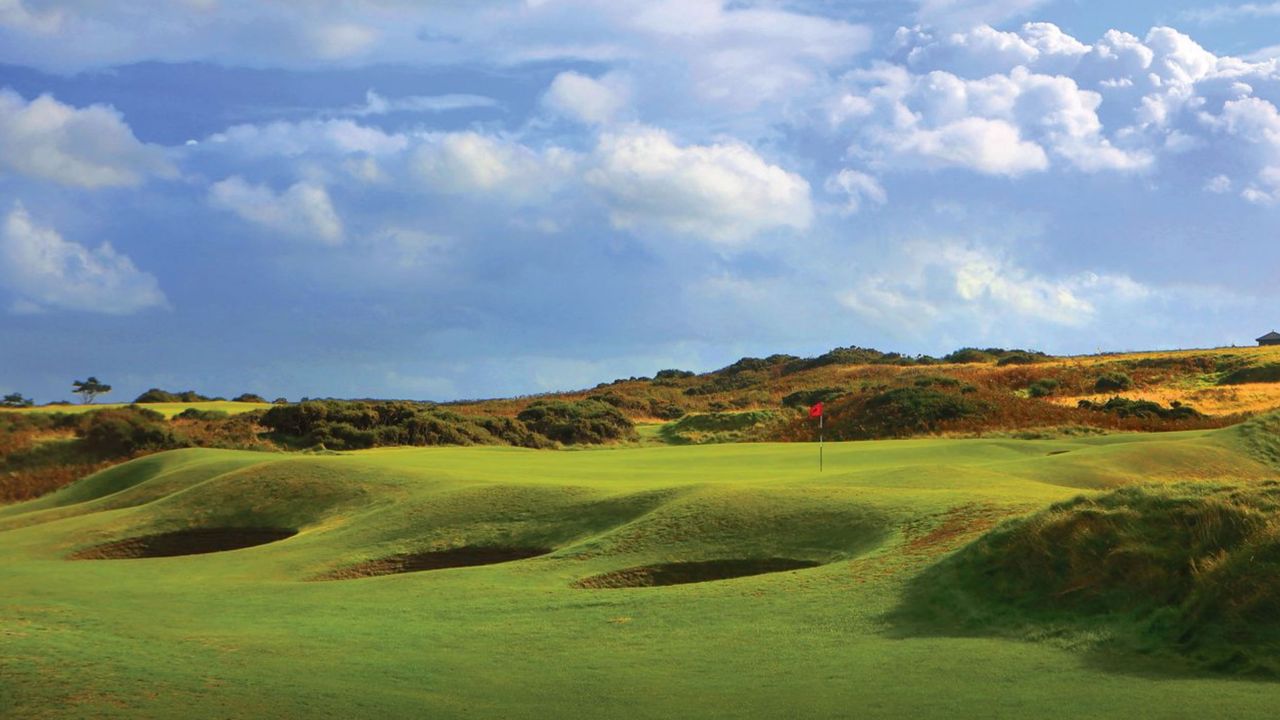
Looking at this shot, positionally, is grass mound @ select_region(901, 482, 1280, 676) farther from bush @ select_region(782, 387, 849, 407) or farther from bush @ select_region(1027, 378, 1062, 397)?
bush @ select_region(782, 387, 849, 407)

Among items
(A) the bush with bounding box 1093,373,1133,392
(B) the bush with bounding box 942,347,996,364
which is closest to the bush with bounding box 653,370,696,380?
(B) the bush with bounding box 942,347,996,364

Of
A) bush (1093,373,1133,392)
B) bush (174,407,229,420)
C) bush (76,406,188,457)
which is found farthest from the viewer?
bush (1093,373,1133,392)

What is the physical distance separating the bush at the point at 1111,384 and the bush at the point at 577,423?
28074mm

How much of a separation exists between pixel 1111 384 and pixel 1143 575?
58375 millimetres

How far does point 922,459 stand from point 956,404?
18.0 meters

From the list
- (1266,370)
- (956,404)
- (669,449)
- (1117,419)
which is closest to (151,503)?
(669,449)

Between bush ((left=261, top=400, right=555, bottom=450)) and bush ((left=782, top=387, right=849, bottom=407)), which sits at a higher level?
bush ((left=782, top=387, right=849, bottom=407))

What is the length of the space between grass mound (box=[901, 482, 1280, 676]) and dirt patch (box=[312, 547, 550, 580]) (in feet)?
28.6

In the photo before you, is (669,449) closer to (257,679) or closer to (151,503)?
(151,503)

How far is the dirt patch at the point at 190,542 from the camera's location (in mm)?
23750

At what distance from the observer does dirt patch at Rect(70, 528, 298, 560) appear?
2375 centimetres

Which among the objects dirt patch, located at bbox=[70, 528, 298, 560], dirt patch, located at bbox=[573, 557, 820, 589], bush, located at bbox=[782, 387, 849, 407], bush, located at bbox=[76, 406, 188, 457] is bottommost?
dirt patch, located at bbox=[70, 528, 298, 560]

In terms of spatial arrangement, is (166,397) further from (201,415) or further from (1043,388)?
(1043,388)

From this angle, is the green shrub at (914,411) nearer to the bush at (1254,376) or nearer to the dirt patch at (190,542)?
the bush at (1254,376)
